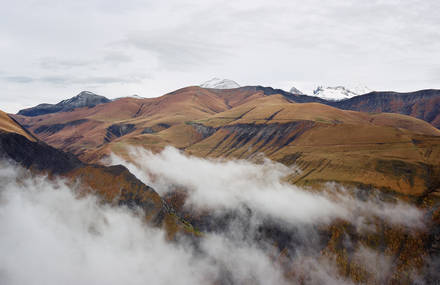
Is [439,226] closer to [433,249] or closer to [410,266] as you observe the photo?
[433,249]

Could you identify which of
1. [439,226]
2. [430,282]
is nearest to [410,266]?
[430,282]

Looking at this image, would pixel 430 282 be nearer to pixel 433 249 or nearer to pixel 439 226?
pixel 433 249

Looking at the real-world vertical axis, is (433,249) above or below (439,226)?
below

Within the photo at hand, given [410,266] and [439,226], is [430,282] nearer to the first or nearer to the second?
[410,266]

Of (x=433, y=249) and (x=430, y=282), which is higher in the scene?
(x=433, y=249)

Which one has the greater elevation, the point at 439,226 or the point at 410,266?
the point at 439,226

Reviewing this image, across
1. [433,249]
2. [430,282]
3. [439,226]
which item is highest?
[439,226]
